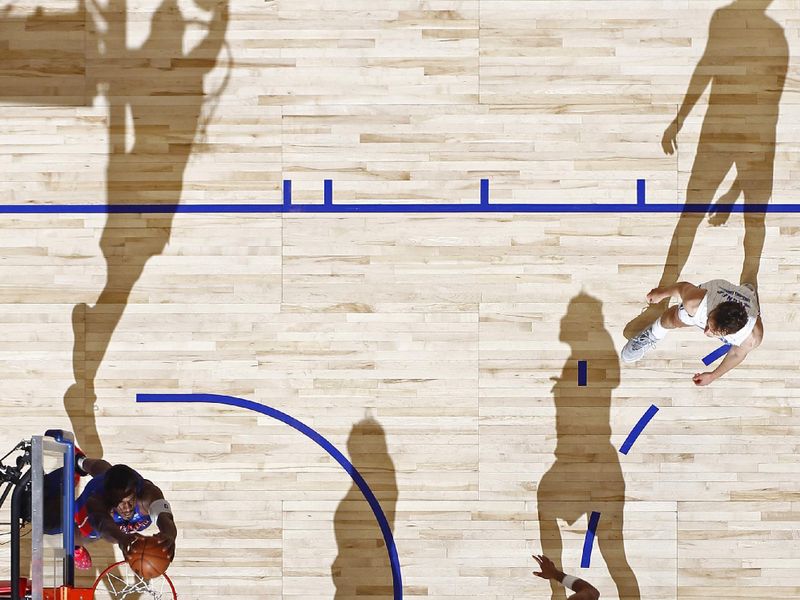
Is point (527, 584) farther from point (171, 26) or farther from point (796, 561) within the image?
point (171, 26)

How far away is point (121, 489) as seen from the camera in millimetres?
5352

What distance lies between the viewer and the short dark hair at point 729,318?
16.4 feet

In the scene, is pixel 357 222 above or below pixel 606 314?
above

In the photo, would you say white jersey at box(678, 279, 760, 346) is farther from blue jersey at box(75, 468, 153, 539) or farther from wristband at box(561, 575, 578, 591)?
blue jersey at box(75, 468, 153, 539)

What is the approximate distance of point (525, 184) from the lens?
6.20 meters

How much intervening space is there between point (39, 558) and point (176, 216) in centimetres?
289

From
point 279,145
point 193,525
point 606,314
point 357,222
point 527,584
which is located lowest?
point 527,584

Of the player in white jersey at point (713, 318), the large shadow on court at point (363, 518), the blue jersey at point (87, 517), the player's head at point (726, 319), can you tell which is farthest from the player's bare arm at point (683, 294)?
the blue jersey at point (87, 517)

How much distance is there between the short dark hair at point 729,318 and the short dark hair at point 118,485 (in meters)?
4.42

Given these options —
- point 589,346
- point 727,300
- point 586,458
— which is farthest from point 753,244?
point 586,458

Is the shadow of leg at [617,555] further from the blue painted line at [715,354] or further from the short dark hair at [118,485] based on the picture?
the short dark hair at [118,485]

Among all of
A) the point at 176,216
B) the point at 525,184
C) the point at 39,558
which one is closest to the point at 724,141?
the point at 525,184

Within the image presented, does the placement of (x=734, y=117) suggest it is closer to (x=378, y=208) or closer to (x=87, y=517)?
(x=378, y=208)

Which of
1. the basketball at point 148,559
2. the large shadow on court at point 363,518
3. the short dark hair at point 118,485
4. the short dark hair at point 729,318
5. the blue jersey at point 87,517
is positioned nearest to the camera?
the short dark hair at point 729,318
